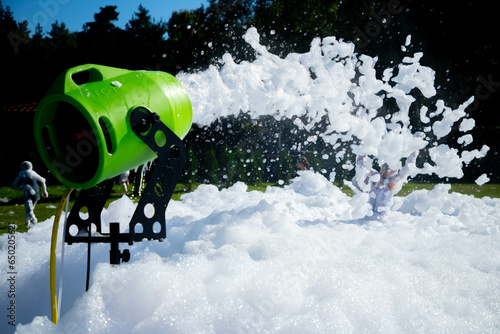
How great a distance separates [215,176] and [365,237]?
32.7 ft

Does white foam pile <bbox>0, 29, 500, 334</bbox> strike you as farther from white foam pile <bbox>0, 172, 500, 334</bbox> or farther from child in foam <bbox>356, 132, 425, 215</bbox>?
child in foam <bbox>356, 132, 425, 215</bbox>

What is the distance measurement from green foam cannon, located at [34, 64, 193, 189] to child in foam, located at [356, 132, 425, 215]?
4361mm

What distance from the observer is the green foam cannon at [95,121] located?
1978 millimetres

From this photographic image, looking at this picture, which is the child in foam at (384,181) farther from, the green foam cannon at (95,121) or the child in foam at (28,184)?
the child in foam at (28,184)

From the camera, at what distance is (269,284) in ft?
9.21

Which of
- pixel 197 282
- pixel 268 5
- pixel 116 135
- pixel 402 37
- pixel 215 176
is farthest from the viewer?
pixel 268 5

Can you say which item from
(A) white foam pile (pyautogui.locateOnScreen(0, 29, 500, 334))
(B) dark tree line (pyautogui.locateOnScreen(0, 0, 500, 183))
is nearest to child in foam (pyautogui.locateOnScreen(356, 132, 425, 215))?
(A) white foam pile (pyautogui.locateOnScreen(0, 29, 500, 334))

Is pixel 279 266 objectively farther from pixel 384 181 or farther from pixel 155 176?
pixel 384 181

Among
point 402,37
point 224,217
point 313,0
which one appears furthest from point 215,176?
point 313,0

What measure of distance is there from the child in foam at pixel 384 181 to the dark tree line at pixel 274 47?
9653 mm

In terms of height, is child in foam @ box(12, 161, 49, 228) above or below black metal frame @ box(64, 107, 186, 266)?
above

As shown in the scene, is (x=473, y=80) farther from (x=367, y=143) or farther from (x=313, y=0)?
(x=367, y=143)

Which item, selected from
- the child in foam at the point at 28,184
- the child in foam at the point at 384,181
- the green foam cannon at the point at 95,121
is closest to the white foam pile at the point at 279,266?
the child in foam at the point at 384,181

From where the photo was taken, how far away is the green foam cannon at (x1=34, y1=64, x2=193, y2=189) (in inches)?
77.9
